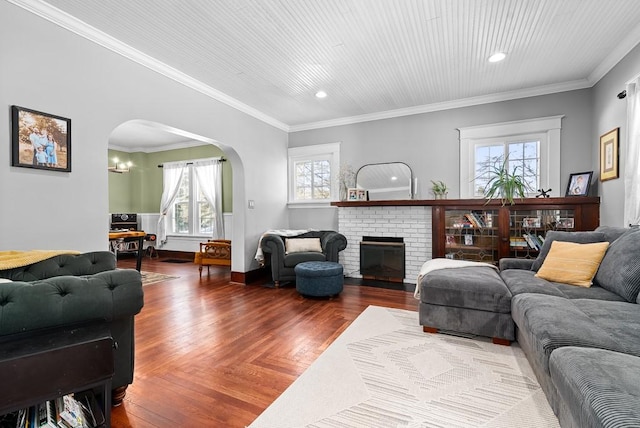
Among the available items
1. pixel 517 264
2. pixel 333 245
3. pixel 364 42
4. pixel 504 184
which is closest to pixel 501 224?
pixel 504 184

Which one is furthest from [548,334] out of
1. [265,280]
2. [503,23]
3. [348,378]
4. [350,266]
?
[265,280]

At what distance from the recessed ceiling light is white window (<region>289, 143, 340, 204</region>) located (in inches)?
105

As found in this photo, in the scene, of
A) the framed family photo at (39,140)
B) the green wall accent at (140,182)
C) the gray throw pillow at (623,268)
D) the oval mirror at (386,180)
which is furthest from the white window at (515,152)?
the green wall accent at (140,182)

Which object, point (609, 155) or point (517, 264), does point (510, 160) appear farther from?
point (517, 264)

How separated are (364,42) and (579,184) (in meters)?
3.32

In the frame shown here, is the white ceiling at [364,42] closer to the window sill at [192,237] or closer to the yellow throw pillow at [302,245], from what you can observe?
the yellow throw pillow at [302,245]

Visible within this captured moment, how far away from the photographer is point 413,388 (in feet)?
6.12

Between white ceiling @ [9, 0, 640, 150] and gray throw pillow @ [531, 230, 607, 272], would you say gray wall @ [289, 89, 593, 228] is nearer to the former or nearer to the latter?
white ceiling @ [9, 0, 640, 150]

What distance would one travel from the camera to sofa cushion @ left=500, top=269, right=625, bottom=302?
85.4 inches

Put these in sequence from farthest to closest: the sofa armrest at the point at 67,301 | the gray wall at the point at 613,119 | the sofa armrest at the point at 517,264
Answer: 1. the sofa armrest at the point at 517,264
2. the gray wall at the point at 613,119
3. the sofa armrest at the point at 67,301

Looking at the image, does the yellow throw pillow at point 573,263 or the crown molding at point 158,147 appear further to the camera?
the crown molding at point 158,147

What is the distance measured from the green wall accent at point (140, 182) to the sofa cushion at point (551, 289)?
6672mm

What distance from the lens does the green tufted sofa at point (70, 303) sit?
47.3 inches

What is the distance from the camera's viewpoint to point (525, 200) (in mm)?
3875
